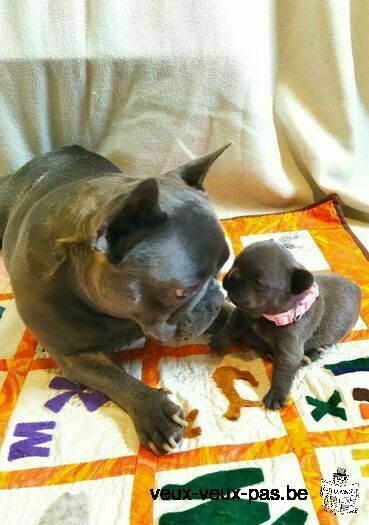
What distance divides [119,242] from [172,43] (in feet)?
3.50

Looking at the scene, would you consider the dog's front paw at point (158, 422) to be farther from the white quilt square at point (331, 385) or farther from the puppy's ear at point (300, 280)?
the puppy's ear at point (300, 280)

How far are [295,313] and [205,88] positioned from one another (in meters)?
0.97

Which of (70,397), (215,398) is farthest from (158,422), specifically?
(70,397)

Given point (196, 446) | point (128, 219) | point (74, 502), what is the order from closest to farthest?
point (128, 219) < point (74, 502) < point (196, 446)

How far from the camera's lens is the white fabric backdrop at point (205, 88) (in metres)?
1.94

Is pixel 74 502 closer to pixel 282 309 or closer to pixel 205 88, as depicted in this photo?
pixel 282 309

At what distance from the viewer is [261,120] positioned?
2135 mm

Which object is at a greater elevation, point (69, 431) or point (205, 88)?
point (205, 88)

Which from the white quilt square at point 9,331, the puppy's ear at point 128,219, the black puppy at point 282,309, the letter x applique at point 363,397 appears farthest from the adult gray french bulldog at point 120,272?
the letter x applique at point 363,397

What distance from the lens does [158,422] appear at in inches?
55.2

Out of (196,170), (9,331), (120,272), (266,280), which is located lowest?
(9,331)

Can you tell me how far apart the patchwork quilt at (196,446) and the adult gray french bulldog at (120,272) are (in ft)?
0.24

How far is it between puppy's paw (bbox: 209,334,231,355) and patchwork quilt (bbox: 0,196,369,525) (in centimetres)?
3

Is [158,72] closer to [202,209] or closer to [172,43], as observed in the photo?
[172,43]
